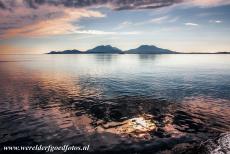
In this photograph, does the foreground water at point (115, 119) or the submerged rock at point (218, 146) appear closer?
the submerged rock at point (218, 146)

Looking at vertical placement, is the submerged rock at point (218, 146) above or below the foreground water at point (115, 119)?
above

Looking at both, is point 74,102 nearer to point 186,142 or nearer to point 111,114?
point 111,114

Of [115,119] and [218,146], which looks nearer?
[218,146]

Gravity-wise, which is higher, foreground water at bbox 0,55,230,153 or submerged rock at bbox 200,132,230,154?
submerged rock at bbox 200,132,230,154

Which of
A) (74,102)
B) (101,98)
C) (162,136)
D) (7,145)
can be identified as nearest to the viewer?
(7,145)

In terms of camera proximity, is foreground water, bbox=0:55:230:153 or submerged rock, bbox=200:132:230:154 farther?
foreground water, bbox=0:55:230:153

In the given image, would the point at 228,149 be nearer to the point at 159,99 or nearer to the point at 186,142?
the point at 186,142

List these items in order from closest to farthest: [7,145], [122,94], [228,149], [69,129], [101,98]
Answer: [228,149] < [7,145] < [69,129] < [101,98] < [122,94]

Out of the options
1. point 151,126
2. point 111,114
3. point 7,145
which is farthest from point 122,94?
point 7,145

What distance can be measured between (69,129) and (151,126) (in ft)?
37.0

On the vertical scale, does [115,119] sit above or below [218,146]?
below

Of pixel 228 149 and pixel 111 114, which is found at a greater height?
pixel 228 149

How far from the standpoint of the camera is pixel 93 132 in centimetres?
3002

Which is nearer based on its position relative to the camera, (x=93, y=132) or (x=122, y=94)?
(x=93, y=132)
